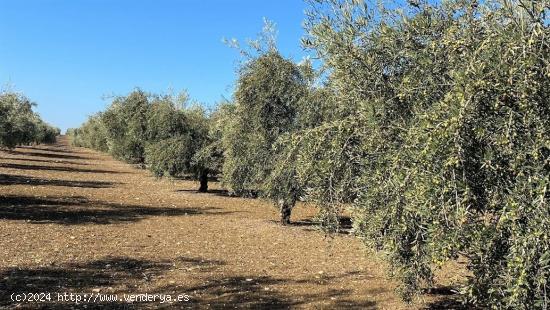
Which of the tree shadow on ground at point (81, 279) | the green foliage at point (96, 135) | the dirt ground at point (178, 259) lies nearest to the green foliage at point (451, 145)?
the dirt ground at point (178, 259)

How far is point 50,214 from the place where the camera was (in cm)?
1934

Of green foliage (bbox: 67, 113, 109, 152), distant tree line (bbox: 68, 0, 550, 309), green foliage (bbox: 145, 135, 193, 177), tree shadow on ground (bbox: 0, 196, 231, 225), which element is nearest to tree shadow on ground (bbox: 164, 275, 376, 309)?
distant tree line (bbox: 68, 0, 550, 309)

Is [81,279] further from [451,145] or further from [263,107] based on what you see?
[263,107]

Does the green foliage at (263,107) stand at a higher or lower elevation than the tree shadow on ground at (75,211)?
higher

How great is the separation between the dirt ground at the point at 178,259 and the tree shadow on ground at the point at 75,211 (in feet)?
0.14

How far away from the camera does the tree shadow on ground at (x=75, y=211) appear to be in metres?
18.4

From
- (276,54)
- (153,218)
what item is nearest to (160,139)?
(153,218)

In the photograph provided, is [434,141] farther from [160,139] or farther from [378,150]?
[160,139]

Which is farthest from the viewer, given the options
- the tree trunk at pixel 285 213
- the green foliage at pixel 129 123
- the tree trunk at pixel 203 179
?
the green foliage at pixel 129 123

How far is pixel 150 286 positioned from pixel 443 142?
7.14 metres

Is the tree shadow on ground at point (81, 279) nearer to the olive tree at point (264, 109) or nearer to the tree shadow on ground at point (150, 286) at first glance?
the tree shadow on ground at point (150, 286)

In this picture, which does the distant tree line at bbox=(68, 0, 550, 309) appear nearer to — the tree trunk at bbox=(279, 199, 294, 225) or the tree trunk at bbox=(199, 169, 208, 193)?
the tree trunk at bbox=(279, 199, 294, 225)

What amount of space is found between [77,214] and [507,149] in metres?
18.5

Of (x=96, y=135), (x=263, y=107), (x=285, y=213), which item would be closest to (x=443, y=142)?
(x=263, y=107)
